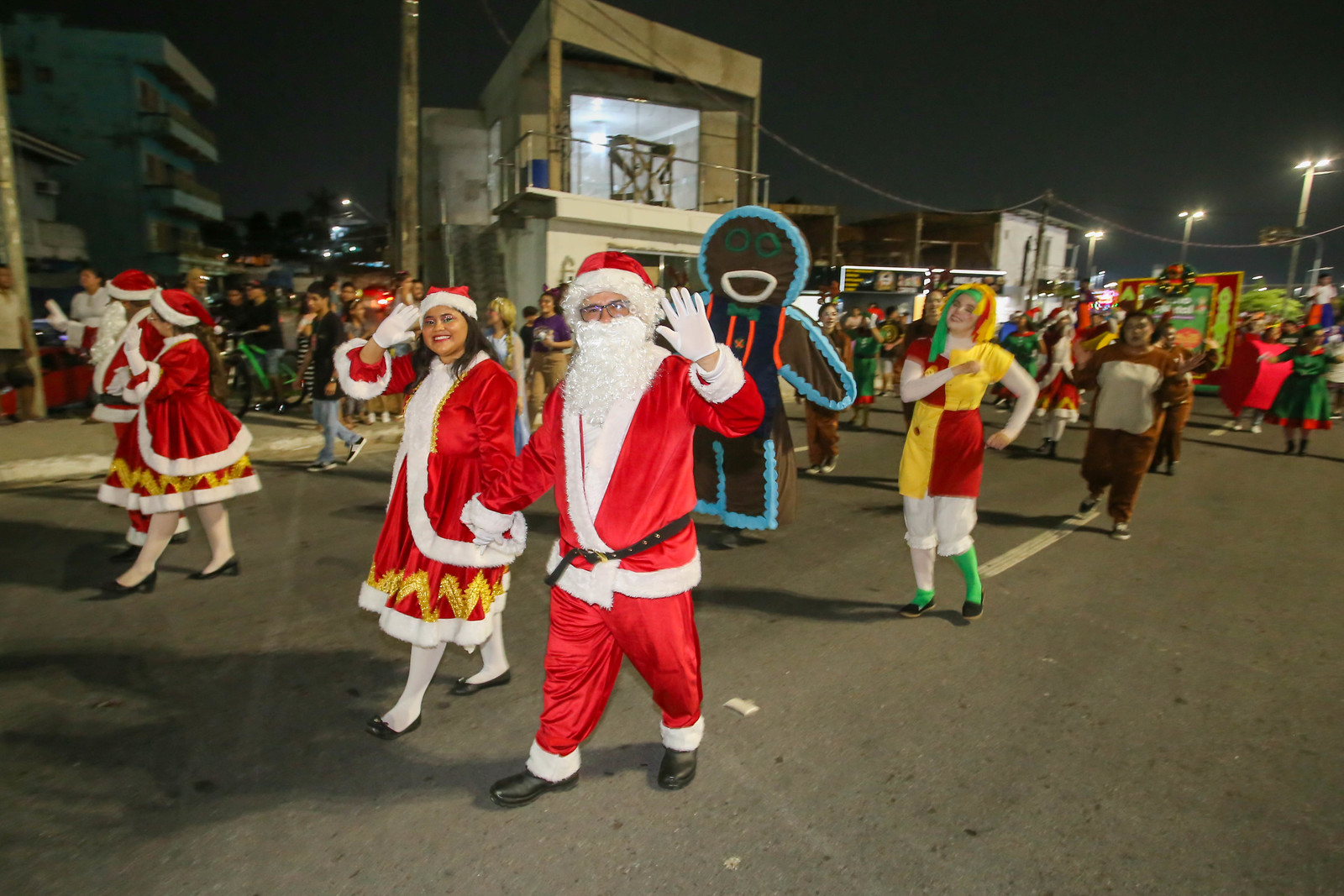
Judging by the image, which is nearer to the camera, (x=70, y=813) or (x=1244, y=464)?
(x=70, y=813)

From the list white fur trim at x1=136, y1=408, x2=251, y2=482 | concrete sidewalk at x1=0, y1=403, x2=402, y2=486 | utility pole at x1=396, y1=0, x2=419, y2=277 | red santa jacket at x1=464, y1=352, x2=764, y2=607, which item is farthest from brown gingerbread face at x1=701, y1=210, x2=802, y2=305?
utility pole at x1=396, y1=0, x2=419, y2=277

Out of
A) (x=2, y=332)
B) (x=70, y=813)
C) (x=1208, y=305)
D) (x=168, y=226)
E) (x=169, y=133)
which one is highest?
(x=169, y=133)

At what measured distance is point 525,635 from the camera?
160 inches

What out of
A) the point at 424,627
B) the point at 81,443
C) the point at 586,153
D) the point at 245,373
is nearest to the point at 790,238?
the point at 424,627

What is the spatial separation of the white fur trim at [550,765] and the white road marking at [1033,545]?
3444 mm

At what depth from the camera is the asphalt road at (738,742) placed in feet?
7.88

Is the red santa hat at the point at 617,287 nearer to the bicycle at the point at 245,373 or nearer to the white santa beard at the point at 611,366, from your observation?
the white santa beard at the point at 611,366

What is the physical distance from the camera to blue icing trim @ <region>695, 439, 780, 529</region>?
17.8 feet

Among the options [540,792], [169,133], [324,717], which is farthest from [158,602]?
[169,133]

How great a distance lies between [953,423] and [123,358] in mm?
4691

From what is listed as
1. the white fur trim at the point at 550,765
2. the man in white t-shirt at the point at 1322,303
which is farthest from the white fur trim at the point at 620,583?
the man in white t-shirt at the point at 1322,303

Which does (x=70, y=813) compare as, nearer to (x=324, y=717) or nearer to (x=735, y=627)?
(x=324, y=717)

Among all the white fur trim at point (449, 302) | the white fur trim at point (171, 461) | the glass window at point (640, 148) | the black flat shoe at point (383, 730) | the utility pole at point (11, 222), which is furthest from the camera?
the glass window at point (640, 148)

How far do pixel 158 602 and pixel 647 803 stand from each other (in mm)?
3276
